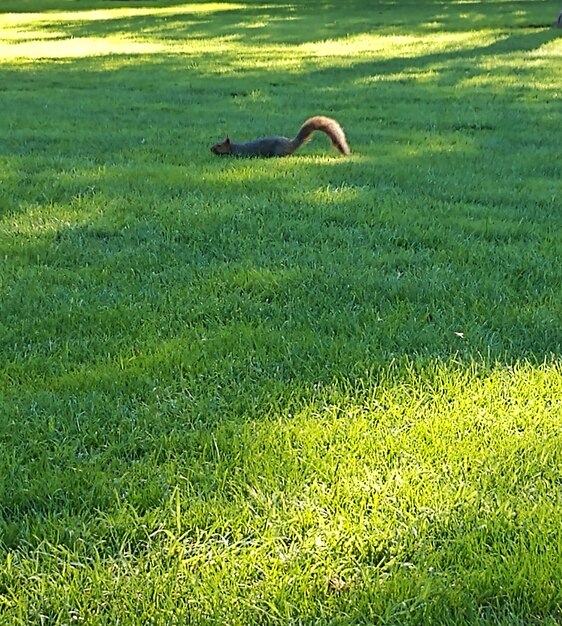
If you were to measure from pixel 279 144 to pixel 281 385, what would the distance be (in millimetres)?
4630

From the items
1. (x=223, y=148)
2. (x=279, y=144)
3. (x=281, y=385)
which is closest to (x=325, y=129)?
(x=279, y=144)

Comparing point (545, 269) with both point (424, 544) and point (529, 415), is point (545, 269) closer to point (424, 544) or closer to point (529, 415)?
point (529, 415)

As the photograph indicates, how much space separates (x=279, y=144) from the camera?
745 cm

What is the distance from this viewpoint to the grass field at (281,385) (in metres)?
2.20

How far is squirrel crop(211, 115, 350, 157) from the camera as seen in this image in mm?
7434

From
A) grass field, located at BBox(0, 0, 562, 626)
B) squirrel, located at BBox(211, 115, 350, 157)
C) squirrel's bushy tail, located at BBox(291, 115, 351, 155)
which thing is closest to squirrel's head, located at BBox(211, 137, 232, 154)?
squirrel, located at BBox(211, 115, 350, 157)

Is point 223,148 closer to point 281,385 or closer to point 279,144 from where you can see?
point 279,144

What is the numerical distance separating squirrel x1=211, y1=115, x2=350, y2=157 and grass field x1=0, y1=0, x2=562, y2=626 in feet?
0.68

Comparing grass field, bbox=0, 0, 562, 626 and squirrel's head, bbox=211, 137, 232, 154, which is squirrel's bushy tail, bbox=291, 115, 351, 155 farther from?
squirrel's head, bbox=211, 137, 232, 154

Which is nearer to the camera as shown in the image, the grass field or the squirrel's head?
the grass field

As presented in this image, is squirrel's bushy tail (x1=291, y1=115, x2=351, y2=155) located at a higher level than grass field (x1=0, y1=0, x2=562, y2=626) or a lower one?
higher

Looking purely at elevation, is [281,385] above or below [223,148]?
below

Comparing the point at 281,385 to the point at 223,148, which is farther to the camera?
the point at 223,148

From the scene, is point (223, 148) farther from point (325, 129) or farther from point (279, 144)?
point (325, 129)
